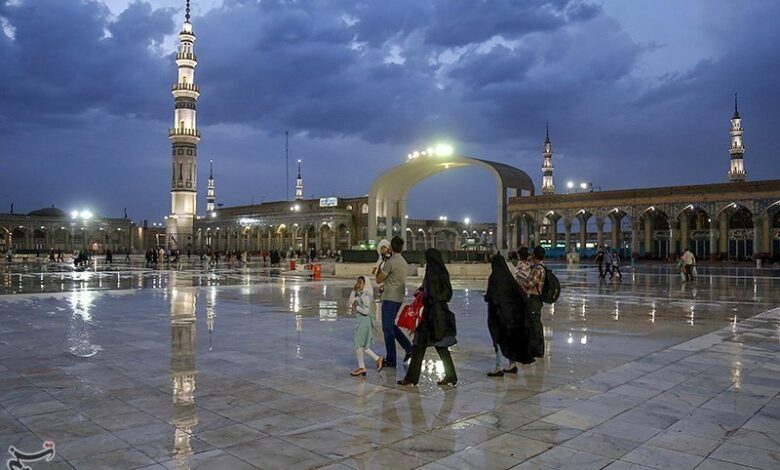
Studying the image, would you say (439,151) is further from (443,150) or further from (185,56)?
(185,56)

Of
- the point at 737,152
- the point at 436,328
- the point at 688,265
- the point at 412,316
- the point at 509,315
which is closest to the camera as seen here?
the point at 436,328

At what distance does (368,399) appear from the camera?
5496mm

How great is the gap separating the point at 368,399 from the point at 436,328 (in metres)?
1.03

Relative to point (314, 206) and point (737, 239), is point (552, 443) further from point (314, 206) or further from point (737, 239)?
point (314, 206)

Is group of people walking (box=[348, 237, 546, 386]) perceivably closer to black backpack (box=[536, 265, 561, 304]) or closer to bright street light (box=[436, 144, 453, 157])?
black backpack (box=[536, 265, 561, 304])

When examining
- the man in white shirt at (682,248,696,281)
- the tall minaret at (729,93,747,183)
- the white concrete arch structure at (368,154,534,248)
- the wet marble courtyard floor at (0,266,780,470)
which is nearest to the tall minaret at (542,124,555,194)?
the tall minaret at (729,93,747,183)

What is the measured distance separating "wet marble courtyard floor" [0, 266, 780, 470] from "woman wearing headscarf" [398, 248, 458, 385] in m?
0.21

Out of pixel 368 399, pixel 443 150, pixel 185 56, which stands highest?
pixel 185 56

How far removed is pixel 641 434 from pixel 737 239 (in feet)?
164

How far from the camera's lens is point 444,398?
5.54 m

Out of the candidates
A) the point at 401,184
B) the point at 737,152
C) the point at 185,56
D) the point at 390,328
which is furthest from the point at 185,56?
the point at 390,328

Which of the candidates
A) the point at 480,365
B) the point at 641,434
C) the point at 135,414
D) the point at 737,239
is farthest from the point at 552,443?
the point at 737,239

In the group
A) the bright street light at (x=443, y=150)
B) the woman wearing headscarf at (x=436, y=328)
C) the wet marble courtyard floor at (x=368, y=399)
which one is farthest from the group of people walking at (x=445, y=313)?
the bright street light at (x=443, y=150)

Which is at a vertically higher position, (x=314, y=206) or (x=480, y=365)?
(x=314, y=206)
